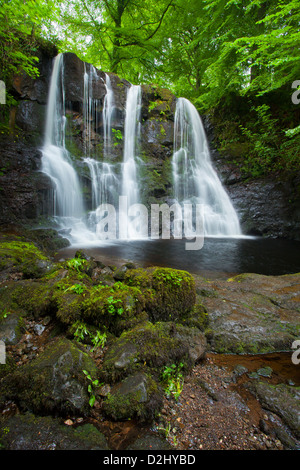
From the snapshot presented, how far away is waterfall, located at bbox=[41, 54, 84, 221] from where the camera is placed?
8836 millimetres

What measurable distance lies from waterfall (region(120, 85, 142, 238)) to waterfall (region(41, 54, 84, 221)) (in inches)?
95.3

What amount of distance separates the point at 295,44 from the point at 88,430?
11369mm

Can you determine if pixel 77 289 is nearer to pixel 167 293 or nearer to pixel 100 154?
pixel 167 293

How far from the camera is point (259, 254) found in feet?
24.1

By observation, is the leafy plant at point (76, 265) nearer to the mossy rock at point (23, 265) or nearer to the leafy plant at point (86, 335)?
the mossy rock at point (23, 265)

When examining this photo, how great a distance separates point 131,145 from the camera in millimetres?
12500

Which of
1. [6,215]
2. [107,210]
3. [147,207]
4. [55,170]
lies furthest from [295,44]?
[6,215]

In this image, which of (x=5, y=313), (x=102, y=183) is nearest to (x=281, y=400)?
(x=5, y=313)

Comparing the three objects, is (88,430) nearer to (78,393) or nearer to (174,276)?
(78,393)

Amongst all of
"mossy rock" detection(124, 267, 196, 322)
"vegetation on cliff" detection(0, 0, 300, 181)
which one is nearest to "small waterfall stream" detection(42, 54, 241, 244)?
"vegetation on cliff" detection(0, 0, 300, 181)

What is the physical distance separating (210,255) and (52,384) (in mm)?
6188

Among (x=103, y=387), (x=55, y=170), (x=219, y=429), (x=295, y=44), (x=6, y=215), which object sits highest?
(x=295, y=44)

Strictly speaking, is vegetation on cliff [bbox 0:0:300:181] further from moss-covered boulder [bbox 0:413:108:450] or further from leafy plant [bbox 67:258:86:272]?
moss-covered boulder [bbox 0:413:108:450]

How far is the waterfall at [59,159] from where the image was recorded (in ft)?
29.0
